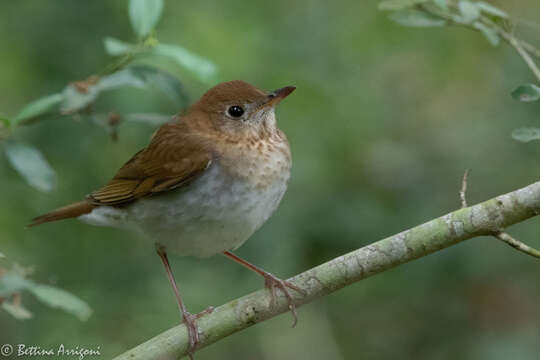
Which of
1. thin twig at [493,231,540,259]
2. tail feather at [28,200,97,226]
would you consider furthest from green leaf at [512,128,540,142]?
tail feather at [28,200,97,226]

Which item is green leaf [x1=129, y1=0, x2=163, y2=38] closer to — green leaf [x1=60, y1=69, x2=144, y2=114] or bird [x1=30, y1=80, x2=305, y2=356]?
green leaf [x1=60, y1=69, x2=144, y2=114]

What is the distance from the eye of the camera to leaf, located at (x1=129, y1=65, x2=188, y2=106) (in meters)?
3.14

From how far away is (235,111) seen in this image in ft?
12.8

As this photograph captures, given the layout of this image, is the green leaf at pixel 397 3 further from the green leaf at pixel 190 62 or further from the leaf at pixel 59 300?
the leaf at pixel 59 300

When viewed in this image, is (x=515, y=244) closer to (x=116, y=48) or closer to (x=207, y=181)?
(x=207, y=181)

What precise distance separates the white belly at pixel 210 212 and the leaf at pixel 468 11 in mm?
1239

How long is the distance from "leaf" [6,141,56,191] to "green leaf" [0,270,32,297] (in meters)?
0.88

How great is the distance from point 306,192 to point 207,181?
1.54m

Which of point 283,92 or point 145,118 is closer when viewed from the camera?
point 145,118

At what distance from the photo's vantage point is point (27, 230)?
16.3ft

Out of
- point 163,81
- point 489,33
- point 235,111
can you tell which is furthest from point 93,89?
point 489,33

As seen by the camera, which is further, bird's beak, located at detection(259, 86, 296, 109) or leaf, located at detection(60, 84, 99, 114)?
bird's beak, located at detection(259, 86, 296, 109)

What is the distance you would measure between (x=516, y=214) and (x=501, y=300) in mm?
2688

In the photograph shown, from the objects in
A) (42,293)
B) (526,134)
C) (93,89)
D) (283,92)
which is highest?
(283,92)
